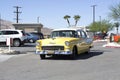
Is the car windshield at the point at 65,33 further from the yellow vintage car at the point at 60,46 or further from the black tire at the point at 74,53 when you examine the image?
the black tire at the point at 74,53

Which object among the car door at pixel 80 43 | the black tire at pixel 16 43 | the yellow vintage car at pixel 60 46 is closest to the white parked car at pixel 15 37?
the black tire at pixel 16 43

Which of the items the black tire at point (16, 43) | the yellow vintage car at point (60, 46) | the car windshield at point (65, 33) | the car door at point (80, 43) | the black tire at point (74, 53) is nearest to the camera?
the yellow vintage car at point (60, 46)

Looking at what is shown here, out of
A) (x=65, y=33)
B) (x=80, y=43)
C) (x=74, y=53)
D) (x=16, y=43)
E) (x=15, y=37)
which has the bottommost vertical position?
(x=74, y=53)

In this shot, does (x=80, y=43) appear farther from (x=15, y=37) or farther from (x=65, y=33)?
(x=15, y=37)

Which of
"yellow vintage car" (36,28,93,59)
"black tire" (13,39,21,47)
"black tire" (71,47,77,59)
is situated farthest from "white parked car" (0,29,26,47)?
"black tire" (71,47,77,59)

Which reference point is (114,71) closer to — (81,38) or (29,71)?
(29,71)

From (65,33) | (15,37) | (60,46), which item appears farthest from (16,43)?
(60,46)

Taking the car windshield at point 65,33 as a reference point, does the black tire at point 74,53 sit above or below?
below

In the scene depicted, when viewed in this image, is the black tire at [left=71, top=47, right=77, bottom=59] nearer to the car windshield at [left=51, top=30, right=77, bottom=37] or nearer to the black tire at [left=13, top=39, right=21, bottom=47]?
the car windshield at [left=51, top=30, right=77, bottom=37]

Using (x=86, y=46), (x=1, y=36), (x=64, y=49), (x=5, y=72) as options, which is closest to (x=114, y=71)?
(x=5, y=72)

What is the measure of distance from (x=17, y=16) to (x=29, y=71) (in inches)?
3300

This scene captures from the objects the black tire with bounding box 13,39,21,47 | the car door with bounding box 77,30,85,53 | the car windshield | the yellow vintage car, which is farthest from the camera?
the black tire with bounding box 13,39,21,47

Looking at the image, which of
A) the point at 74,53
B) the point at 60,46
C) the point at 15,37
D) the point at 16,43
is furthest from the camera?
the point at 15,37

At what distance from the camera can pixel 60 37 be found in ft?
67.8
